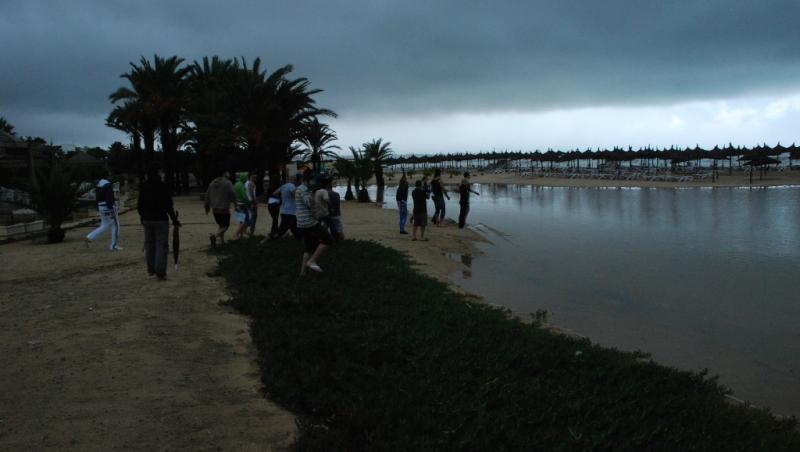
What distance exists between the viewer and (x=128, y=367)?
4.55m

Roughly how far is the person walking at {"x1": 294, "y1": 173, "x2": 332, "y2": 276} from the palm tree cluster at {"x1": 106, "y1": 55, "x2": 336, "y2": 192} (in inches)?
663

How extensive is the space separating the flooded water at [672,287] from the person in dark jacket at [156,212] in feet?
15.5

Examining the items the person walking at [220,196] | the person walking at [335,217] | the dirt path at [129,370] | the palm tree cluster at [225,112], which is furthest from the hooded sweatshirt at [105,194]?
the palm tree cluster at [225,112]

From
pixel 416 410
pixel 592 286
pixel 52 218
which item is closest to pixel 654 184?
pixel 592 286

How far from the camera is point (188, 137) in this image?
31.0 meters

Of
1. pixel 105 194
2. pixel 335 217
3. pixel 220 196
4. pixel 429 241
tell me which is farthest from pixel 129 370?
pixel 429 241

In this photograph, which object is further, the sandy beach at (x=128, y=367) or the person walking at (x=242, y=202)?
the person walking at (x=242, y=202)

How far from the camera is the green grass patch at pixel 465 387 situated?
3723 millimetres

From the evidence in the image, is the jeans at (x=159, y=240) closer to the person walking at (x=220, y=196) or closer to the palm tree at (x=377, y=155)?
the person walking at (x=220, y=196)

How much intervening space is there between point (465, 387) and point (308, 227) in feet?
14.1

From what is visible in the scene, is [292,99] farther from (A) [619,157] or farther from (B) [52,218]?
(A) [619,157]

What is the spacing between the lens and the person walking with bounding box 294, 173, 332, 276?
8.15 meters

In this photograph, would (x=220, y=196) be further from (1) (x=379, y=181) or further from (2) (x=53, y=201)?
(1) (x=379, y=181)

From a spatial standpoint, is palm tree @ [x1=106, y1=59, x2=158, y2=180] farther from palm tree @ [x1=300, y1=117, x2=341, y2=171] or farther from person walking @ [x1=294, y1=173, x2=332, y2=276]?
person walking @ [x1=294, y1=173, x2=332, y2=276]
